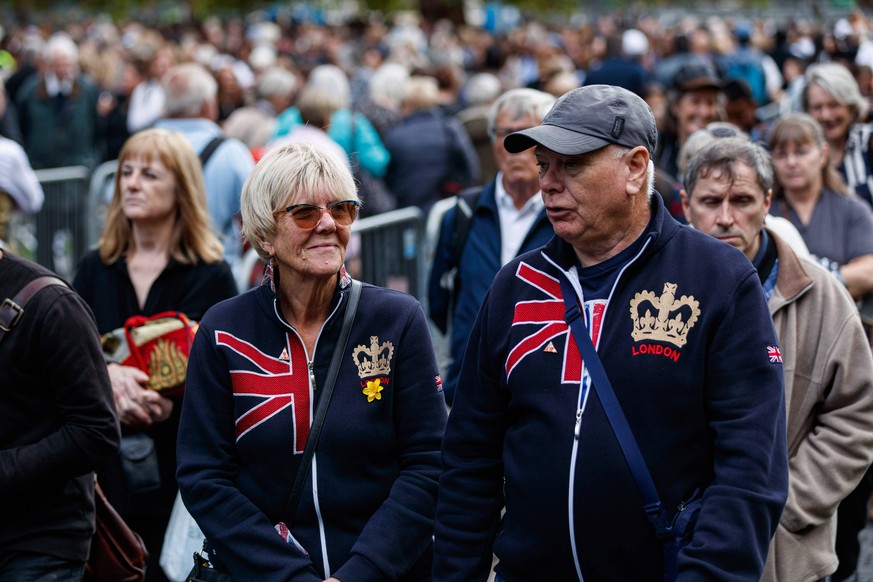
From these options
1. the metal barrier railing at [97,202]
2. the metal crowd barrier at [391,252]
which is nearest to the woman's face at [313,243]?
the metal crowd barrier at [391,252]

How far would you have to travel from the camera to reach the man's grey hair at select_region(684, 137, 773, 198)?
4.57 metres

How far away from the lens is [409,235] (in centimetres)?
836

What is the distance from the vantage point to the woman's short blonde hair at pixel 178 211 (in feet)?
18.0

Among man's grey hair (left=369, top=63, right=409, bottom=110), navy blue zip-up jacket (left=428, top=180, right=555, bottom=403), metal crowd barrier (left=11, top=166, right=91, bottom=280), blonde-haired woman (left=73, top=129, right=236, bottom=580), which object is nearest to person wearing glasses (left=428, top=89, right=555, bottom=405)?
navy blue zip-up jacket (left=428, top=180, right=555, bottom=403)

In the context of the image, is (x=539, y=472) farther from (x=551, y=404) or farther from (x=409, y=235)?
(x=409, y=235)

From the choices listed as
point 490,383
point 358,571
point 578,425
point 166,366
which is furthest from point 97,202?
point 578,425

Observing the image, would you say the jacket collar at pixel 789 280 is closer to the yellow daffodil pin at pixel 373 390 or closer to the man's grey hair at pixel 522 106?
the yellow daffodil pin at pixel 373 390

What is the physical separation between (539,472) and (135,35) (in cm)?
2658

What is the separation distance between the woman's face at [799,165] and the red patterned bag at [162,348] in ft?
9.80

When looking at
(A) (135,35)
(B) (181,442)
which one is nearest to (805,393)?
Answer: (B) (181,442)

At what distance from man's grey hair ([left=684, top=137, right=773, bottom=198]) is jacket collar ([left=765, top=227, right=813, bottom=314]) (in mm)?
350

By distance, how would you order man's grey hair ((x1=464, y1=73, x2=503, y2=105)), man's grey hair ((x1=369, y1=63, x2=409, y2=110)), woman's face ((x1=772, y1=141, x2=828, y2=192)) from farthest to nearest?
1. man's grey hair ((x1=464, y1=73, x2=503, y2=105))
2. man's grey hair ((x1=369, y1=63, x2=409, y2=110))
3. woman's face ((x1=772, y1=141, x2=828, y2=192))

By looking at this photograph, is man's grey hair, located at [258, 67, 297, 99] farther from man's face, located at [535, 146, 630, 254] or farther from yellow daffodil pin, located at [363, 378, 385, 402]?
man's face, located at [535, 146, 630, 254]

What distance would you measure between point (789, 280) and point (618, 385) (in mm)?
1304
